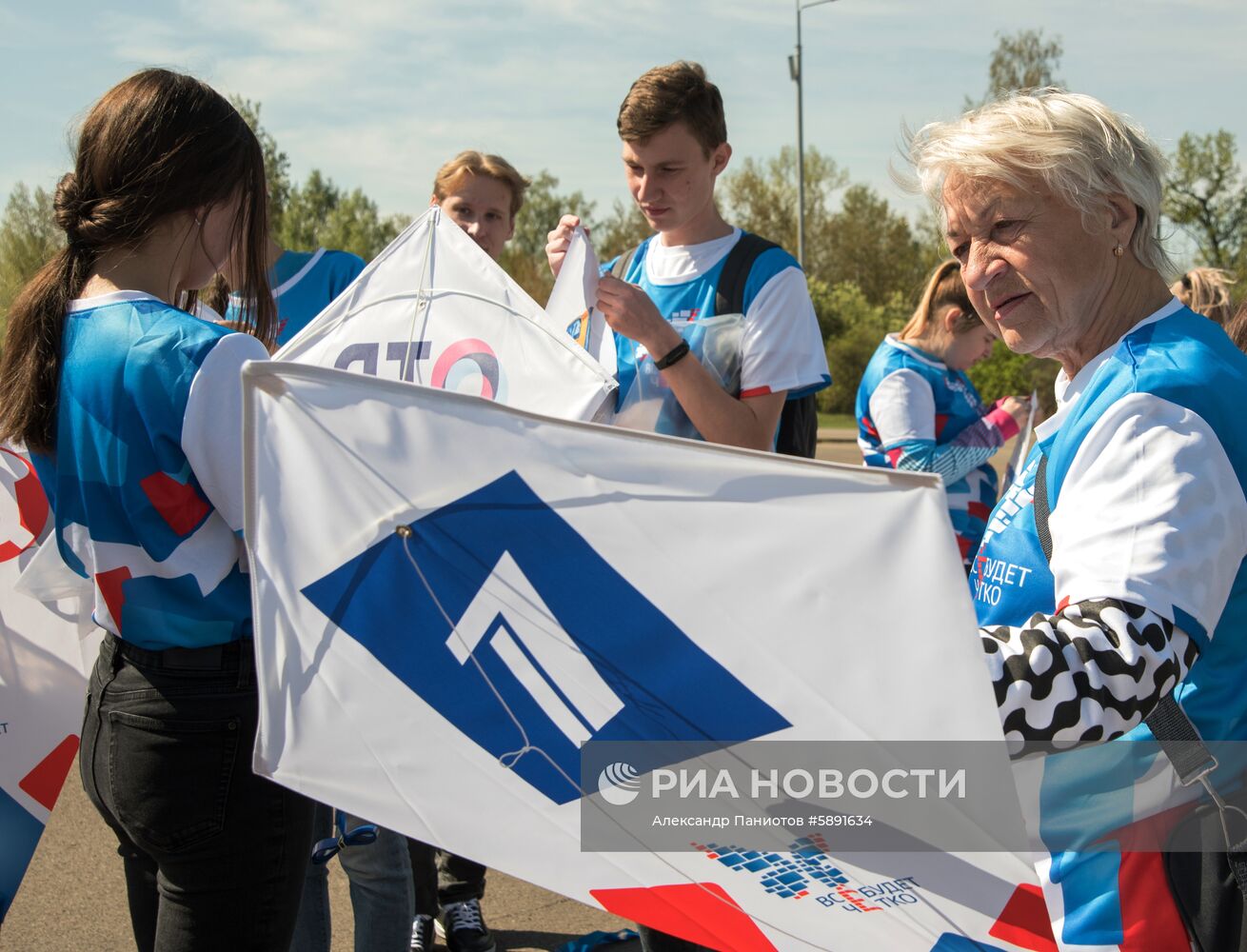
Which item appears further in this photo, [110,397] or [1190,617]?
[110,397]

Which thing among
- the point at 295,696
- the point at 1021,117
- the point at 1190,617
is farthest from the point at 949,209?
the point at 295,696

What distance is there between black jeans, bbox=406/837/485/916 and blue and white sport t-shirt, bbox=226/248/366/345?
58.1 inches

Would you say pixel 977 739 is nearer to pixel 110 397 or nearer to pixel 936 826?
pixel 936 826

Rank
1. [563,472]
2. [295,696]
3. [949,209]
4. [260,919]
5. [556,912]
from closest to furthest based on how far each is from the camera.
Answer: [563,472] < [295,696] < [949,209] < [260,919] < [556,912]

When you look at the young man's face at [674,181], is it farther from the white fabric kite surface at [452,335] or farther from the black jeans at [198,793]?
the black jeans at [198,793]

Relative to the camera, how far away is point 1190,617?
129cm

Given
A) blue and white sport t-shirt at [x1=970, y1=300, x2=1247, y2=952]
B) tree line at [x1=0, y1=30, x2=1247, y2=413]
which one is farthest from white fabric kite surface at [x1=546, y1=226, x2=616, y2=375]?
tree line at [x1=0, y1=30, x2=1247, y2=413]

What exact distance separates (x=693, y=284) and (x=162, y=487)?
1508mm

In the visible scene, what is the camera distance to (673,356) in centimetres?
265

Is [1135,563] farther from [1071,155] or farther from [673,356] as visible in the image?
[673,356]

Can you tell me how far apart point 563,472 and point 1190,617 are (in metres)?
0.71

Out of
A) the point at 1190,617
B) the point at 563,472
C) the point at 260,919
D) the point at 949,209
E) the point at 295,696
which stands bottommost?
the point at 260,919

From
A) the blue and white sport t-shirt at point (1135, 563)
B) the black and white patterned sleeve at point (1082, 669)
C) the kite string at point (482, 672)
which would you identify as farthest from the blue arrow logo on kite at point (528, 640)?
the blue and white sport t-shirt at point (1135, 563)

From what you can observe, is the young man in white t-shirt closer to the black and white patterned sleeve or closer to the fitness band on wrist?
the fitness band on wrist
